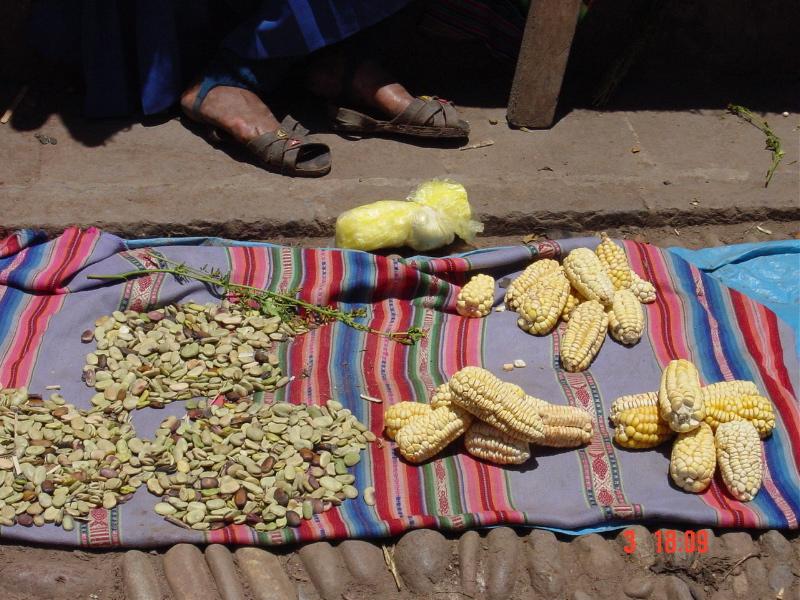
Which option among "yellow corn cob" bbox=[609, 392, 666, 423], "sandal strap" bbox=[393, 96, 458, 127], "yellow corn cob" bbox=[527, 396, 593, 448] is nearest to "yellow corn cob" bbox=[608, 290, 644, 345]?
"yellow corn cob" bbox=[609, 392, 666, 423]

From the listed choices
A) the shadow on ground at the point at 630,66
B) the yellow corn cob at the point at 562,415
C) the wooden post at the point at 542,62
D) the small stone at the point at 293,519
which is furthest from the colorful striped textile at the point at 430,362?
the shadow on ground at the point at 630,66

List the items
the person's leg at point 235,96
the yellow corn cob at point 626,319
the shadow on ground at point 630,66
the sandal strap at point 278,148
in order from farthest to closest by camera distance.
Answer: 1. the shadow on ground at point 630,66
2. the person's leg at point 235,96
3. the sandal strap at point 278,148
4. the yellow corn cob at point 626,319

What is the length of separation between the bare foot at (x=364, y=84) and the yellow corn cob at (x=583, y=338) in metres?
2.00

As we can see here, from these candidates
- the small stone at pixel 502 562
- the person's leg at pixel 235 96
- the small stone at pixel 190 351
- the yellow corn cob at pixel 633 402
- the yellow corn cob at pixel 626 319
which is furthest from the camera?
the person's leg at pixel 235 96

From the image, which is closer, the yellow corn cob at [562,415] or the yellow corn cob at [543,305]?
the yellow corn cob at [562,415]

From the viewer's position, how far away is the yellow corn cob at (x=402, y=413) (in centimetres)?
341

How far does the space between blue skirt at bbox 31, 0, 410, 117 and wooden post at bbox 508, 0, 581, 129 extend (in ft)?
2.65

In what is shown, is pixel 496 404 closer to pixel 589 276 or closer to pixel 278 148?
pixel 589 276

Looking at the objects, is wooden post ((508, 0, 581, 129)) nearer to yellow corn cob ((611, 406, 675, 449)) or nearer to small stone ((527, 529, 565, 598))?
yellow corn cob ((611, 406, 675, 449))

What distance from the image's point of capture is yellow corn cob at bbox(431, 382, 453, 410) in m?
3.35

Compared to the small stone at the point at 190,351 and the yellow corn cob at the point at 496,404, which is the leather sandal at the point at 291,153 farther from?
the yellow corn cob at the point at 496,404

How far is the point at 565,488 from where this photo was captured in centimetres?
334

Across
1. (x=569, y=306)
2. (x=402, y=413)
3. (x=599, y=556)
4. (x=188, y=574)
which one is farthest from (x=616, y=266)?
(x=188, y=574)

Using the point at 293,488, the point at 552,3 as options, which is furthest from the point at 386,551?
the point at 552,3
